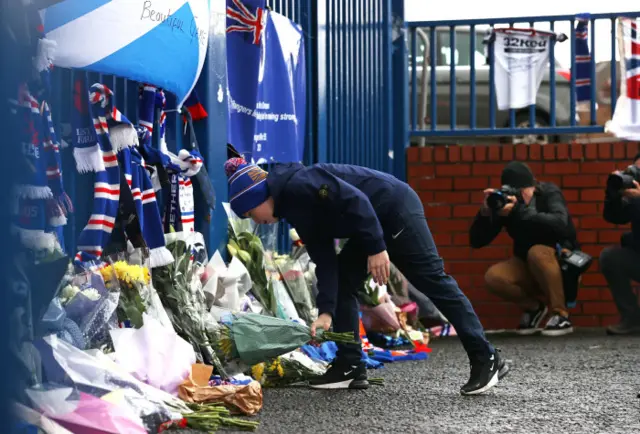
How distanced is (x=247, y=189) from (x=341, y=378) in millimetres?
1129

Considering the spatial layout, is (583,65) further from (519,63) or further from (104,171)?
(104,171)

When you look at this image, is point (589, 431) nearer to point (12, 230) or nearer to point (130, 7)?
point (130, 7)

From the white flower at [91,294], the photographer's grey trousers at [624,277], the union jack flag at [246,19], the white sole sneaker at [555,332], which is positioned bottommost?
the white sole sneaker at [555,332]

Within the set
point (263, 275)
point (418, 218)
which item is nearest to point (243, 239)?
point (263, 275)

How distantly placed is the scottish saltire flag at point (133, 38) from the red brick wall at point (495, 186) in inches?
186

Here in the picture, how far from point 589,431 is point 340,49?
604 centimetres

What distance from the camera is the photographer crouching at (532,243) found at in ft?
29.7

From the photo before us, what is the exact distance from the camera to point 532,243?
9.20m

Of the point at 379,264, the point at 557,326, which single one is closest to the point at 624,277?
the point at 557,326

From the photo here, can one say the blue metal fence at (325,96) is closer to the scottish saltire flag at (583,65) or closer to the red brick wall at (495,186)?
the red brick wall at (495,186)

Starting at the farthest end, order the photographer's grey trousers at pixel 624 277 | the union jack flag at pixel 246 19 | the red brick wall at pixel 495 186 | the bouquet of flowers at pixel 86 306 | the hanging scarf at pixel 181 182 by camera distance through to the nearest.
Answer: the red brick wall at pixel 495 186 < the photographer's grey trousers at pixel 624 277 < the union jack flag at pixel 246 19 < the hanging scarf at pixel 181 182 < the bouquet of flowers at pixel 86 306

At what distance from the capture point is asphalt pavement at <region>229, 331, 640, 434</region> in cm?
445

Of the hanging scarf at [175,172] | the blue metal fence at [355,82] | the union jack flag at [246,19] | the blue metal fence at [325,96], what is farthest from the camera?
the blue metal fence at [355,82]

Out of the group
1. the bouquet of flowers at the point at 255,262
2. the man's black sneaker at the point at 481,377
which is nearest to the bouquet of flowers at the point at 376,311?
the bouquet of flowers at the point at 255,262
